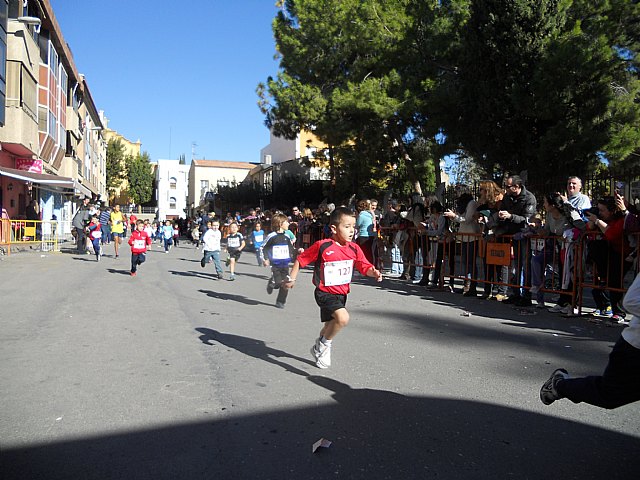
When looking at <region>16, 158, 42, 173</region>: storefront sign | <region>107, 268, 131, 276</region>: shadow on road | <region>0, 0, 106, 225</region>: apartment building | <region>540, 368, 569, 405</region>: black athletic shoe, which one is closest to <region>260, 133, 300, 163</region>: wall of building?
<region>0, 0, 106, 225</region>: apartment building

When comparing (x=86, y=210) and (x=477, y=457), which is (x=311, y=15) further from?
(x=477, y=457)

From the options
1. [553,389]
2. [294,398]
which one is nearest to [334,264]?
[294,398]

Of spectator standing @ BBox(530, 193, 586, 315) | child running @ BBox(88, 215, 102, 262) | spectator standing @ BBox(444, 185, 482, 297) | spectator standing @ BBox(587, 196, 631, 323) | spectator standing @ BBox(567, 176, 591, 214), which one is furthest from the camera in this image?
child running @ BBox(88, 215, 102, 262)

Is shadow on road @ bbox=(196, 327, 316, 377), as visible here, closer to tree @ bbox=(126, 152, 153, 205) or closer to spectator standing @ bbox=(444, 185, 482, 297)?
spectator standing @ bbox=(444, 185, 482, 297)

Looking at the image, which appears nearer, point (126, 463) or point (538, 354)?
point (126, 463)

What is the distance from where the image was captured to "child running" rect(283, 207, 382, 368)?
5109 mm

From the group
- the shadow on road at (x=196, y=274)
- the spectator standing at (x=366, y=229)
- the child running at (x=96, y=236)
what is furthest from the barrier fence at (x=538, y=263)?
the child running at (x=96, y=236)

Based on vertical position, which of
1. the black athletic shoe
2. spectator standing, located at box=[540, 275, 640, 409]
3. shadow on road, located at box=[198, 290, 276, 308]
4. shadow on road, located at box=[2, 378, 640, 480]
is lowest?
shadow on road, located at box=[2, 378, 640, 480]

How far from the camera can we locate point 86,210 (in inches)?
836

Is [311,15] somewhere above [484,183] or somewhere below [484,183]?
above

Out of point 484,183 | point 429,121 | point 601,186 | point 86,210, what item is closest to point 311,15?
point 429,121

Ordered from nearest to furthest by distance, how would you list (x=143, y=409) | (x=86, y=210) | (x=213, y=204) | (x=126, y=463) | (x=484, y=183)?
(x=126, y=463), (x=143, y=409), (x=484, y=183), (x=86, y=210), (x=213, y=204)

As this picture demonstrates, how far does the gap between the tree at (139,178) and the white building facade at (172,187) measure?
370 inches

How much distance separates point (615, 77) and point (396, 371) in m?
12.9
